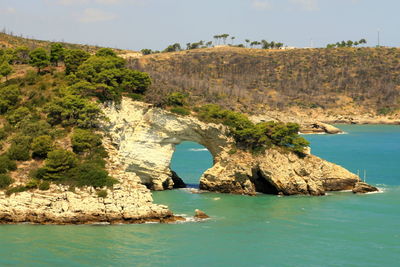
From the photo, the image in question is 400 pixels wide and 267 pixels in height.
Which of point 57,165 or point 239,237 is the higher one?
point 57,165

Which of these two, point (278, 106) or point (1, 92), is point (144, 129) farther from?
point (278, 106)

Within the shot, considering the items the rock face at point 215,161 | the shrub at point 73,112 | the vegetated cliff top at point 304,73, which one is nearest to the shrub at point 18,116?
the shrub at point 73,112

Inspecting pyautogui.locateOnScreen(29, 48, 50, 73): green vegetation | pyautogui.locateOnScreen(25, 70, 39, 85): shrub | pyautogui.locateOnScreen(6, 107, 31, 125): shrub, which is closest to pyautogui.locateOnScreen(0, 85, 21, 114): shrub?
pyautogui.locateOnScreen(6, 107, 31, 125): shrub

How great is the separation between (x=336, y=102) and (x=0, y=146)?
12562 centimetres

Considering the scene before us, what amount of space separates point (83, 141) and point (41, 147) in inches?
129

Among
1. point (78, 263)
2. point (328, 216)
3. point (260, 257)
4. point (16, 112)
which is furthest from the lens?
point (16, 112)

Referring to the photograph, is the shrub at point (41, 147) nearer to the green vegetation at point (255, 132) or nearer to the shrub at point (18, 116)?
the shrub at point (18, 116)

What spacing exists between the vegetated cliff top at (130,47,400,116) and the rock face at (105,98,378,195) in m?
92.3

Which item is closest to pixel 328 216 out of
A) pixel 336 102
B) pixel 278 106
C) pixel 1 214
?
pixel 1 214

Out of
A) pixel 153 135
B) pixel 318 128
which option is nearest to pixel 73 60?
pixel 153 135

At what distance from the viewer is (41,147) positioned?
43156mm

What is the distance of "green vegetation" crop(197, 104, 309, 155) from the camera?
5228cm

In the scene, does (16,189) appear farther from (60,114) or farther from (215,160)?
(215,160)

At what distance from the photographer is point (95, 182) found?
1565 inches
